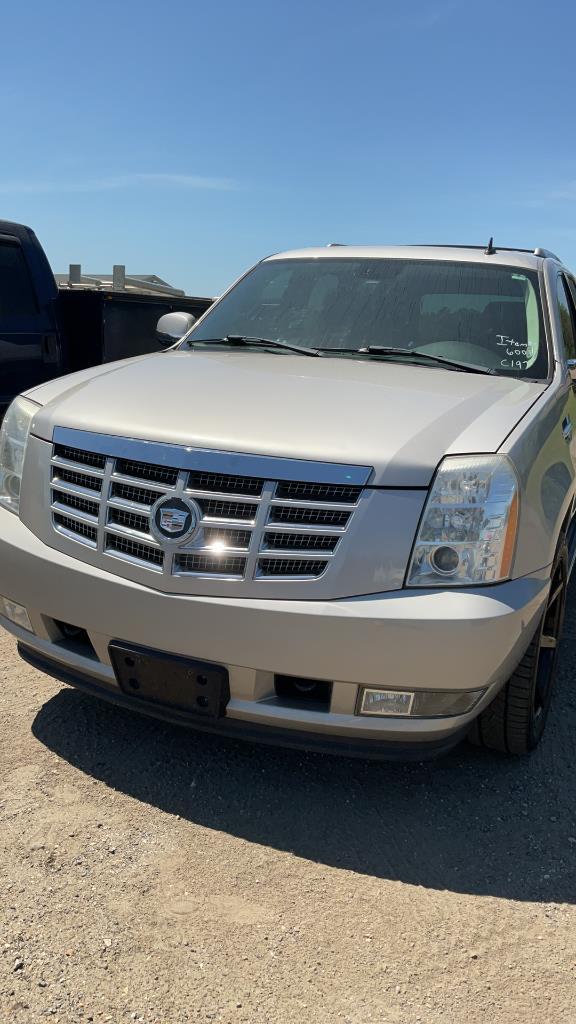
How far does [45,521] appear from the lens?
2.70m

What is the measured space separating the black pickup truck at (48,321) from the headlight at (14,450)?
227 centimetres

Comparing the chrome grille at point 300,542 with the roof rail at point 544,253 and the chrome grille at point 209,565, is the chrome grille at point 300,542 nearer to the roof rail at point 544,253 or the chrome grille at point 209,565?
the chrome grille at point 209,565

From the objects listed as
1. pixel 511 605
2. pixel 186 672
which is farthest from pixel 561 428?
pixel 186 672

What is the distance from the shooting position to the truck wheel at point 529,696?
2783 mm

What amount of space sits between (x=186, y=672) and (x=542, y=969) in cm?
120

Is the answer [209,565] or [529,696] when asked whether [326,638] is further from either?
[529,696]

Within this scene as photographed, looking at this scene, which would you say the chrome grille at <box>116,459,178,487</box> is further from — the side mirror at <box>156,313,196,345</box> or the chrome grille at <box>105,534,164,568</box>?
the side mirror at <box>156,313,196,345</box>

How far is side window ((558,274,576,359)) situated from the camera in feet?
12.0

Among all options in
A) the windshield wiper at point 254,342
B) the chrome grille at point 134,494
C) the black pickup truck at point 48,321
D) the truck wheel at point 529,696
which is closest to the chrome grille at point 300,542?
the chrome grille at point 134,494

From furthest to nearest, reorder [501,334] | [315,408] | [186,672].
Answer: [501,334] → [315,408] → [186,672]

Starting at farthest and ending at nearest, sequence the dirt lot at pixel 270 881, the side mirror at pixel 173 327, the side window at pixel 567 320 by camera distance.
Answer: the side mirror at pixel 173 327 < the side window at pixel 567 320 < the dirt lot at pixel 270 881

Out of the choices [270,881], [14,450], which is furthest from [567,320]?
[270,881]

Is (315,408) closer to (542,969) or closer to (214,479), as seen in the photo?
(214,479)

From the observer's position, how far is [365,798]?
2779 mm
